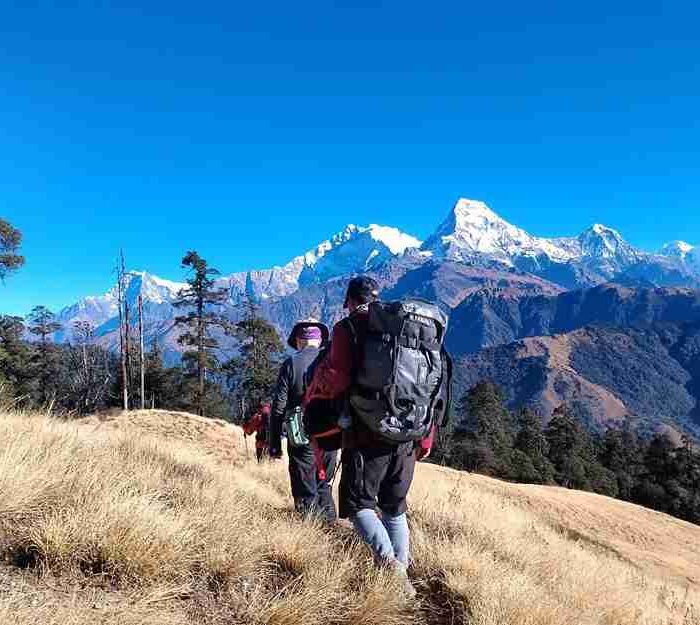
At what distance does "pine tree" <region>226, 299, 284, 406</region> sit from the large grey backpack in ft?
→ 118

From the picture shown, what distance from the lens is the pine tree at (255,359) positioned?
3906cm

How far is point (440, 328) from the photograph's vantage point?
11.6 ft

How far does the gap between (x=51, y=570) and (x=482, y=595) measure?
241 cm

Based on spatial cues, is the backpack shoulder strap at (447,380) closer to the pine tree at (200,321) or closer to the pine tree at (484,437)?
the pine tree at (200,321)

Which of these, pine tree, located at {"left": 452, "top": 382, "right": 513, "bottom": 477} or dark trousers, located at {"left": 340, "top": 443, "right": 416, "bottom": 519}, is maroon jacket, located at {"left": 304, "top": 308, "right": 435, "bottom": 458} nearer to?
dark trousers, located at {"left": 340, "top": 443, "right": 416, "bottom": 519}

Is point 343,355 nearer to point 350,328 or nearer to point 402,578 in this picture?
point 350,328

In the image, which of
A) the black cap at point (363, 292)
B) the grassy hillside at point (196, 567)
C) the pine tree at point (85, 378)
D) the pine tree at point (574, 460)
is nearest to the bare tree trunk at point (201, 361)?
the pine tree at point (85, 378)

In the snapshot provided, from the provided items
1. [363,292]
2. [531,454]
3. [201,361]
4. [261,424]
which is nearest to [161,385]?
[201,361]

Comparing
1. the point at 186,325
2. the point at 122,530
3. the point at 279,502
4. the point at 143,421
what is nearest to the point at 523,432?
the point at 186,325

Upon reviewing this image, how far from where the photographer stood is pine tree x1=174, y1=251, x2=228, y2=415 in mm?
35812

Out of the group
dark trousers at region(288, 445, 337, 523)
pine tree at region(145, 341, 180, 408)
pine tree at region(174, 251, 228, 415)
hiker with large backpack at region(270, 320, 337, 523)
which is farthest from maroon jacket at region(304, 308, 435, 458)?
pine tree at region(145, 341, 180, 408)

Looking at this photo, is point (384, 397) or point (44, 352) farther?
point (44, 352)

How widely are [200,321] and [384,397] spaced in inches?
1380

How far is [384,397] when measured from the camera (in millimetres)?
3295
